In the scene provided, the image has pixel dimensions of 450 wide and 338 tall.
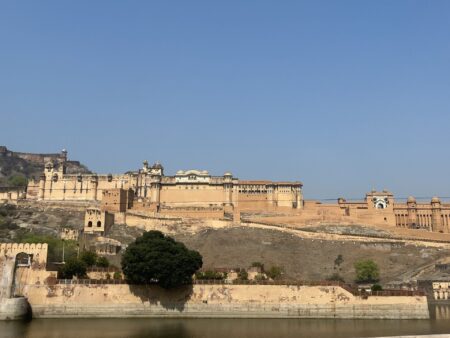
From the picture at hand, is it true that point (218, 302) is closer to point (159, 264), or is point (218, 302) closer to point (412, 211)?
point (159, 264)

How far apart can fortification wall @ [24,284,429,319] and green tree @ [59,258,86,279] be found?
48.5 inches

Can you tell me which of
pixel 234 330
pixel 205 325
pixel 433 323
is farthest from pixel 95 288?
pixel 433 323

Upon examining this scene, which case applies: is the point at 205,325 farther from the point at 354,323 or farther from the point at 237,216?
the point at 237,216

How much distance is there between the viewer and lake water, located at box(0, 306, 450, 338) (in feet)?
87.0

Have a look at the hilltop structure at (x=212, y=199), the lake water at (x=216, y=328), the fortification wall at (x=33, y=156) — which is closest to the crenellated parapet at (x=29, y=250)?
the lake water at (x=216, y=328)

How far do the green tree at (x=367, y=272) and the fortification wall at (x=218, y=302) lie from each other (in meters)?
16.5

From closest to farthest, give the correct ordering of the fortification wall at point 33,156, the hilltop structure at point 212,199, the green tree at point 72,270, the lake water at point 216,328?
the lake water at point 216,328 → the green tree at point 72,270 → the hilltop structure at point 212,199 → the fortification wall at point 33,156

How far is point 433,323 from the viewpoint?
31359mm

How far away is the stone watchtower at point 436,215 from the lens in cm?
7488

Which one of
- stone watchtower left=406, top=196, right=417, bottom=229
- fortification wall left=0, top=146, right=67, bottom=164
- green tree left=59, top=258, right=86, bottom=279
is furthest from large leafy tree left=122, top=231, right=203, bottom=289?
fortification wall left=0, top=146, right=67, bottom=164

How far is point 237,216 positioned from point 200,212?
5.50 m

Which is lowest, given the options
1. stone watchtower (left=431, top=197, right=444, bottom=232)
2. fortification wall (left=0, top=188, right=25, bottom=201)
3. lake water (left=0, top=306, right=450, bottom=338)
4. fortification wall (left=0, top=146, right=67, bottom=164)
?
lake water (left=0, top=306, right=450, bottom=338)

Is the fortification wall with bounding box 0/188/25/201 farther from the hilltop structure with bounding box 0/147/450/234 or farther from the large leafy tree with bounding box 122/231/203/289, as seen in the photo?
the large leafy tree with bounding box 122/231/203/289

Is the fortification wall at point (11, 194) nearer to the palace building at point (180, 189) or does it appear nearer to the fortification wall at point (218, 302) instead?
the palace building at point (180, 189)
